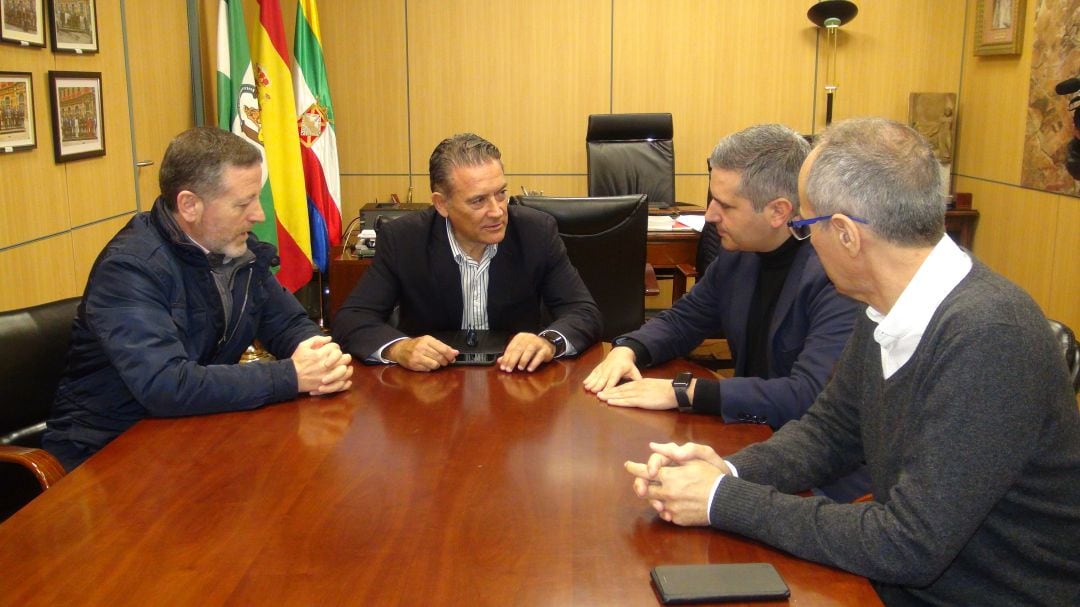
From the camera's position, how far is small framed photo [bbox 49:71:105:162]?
3594mm

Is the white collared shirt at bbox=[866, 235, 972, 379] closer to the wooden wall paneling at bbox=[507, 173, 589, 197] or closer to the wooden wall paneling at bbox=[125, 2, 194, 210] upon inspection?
the wooden wall paneling at bbox=[125, 2, 194, 210]

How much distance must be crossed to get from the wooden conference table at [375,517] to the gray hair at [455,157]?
3.33 feet

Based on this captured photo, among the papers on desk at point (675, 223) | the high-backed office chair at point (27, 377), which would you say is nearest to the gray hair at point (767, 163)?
the high-backed office chair at point (27, 377)

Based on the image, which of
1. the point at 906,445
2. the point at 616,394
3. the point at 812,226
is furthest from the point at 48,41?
the point at 906,445

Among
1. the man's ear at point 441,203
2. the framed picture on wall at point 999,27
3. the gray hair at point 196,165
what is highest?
the framed picture on wall at point 999,27

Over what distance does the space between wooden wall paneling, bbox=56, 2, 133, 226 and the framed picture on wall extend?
4758 mm

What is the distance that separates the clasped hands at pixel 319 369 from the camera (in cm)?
215

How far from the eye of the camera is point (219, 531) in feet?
4.76

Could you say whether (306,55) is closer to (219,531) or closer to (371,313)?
(371,313)

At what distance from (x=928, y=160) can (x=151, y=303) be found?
1.66 m

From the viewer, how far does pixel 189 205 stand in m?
2.28

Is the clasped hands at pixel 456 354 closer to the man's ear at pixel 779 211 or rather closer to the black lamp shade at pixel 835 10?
the man's ear at pixel 779 211

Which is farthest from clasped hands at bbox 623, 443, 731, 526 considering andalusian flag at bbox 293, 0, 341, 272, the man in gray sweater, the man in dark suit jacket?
andalusian flag at bbox 293, 0, 341, 272

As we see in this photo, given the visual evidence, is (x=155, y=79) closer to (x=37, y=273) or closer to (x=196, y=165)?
(x=37, y=273)
